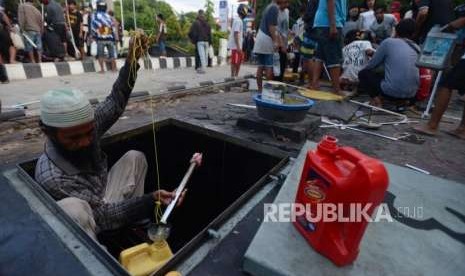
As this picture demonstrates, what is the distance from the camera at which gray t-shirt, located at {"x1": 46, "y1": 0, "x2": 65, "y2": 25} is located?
23.8ft

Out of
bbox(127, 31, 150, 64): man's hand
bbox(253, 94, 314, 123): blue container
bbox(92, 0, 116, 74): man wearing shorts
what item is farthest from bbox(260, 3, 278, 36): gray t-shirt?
bbox(92, 0, 116, 74): man wearing shorts

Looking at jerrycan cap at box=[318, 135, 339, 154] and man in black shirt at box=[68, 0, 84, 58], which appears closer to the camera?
jerrycan cap at box=[318, 135, 339, 154]

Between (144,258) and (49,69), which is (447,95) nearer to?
(144,258)

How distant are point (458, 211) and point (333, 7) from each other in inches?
129

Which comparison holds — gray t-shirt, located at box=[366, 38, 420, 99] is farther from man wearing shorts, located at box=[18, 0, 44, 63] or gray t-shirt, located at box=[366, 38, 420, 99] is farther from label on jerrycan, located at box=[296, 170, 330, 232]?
man wearing shorts, located at box=[18, 0, 44, 63]

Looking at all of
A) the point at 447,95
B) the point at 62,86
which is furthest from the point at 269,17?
the point at 62,86

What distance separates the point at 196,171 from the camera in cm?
317

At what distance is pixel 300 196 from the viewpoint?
1.16 meters

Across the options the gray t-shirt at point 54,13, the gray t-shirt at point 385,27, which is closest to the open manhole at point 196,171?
the gray t-shirt at point 385,27

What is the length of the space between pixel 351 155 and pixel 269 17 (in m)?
4.32

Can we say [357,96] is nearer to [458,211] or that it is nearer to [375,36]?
[375,36]

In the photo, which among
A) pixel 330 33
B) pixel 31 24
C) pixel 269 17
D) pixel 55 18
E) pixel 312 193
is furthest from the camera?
pixel 55 18

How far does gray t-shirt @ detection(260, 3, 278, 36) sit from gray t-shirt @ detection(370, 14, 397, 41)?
3.51m

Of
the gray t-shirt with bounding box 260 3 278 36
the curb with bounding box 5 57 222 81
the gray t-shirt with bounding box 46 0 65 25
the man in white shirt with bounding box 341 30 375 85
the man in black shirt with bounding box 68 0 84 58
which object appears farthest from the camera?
the man in black shirt with bounding box 68 0 84 58
